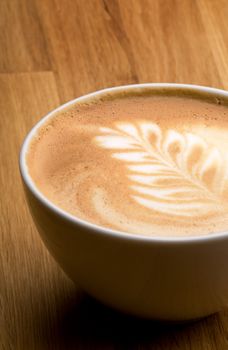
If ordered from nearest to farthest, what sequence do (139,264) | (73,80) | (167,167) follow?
(139,264) → (167,167) → (73,80)

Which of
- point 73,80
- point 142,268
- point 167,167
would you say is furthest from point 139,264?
point 73,80

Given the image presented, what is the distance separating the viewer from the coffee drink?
767 millimetres

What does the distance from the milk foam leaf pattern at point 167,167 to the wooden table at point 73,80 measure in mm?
169

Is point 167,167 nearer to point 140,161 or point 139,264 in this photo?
point 140,161

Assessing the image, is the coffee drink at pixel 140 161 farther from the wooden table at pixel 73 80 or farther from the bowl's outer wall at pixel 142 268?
the wooden table at pixel 73 80

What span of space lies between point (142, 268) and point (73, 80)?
0.69 m

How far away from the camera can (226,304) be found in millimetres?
792

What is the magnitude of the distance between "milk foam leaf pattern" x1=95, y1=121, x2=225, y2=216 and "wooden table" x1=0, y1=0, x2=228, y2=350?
0.17m

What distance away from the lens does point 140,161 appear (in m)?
0.85

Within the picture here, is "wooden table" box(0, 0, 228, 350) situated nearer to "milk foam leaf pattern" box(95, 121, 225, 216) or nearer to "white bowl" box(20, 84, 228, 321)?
"white bowl" box(20, 84, 228, 321)

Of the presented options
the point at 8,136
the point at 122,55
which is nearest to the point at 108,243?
the point at 8,136

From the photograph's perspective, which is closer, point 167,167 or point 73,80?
point 167,167

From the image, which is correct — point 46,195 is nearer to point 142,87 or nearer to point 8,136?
point 142,87

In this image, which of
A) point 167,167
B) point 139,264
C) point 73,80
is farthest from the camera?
point 73,80
